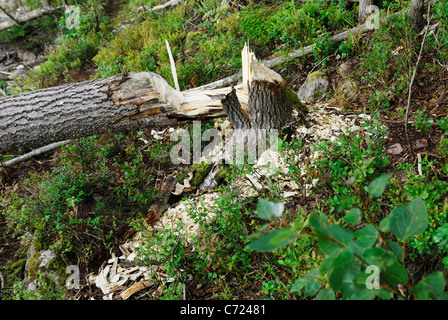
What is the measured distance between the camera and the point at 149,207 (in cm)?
339

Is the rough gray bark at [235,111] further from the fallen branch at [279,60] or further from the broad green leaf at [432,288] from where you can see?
the broad green leaf at [432,288]

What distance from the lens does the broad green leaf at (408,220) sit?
1127 millimetres

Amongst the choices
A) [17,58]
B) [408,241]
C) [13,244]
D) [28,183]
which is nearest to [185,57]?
[28,183]

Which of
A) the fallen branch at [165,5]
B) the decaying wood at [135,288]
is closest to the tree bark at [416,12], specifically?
the decaying wood at [135,288]

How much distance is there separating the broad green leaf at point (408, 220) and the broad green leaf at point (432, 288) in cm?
17

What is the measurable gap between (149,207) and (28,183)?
192cm

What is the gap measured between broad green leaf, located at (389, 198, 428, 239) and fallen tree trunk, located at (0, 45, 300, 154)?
7.14 feet

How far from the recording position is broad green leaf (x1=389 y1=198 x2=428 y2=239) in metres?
1.13

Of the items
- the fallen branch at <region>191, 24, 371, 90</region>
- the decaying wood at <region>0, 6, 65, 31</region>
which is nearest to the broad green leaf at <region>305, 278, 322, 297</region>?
the fallen branch at <region>191, 24, 371, 90</region>

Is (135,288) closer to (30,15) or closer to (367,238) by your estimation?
(367,238)

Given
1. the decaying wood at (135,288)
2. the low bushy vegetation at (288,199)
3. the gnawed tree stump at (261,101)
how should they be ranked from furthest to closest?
the gnawed tree stump at (261,101) < the decaying wood at (135,288) < the low bushy vegetation at (288,199)

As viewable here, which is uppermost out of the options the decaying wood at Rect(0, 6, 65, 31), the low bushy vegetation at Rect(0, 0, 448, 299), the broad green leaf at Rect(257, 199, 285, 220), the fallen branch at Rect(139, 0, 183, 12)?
the decaying wood at Rect(0, 6, 65, 31)

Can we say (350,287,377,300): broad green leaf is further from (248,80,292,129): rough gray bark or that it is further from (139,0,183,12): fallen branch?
(139,0,183,12): fallen branch
